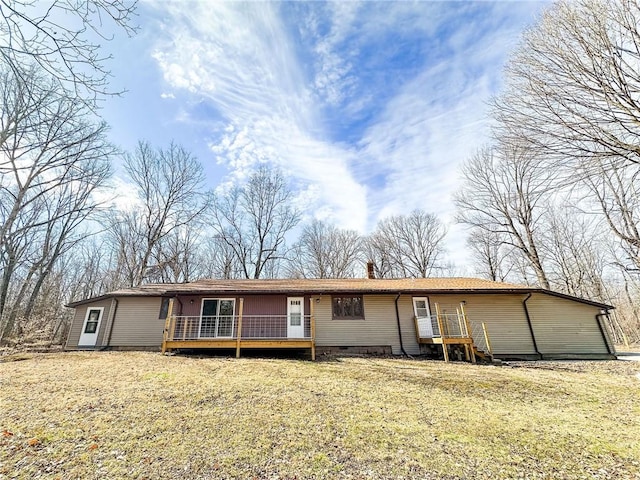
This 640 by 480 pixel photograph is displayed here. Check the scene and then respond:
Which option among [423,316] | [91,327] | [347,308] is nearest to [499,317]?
[423,316]

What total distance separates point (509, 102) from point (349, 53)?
18.0 ft

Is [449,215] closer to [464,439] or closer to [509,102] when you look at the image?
[509,102]

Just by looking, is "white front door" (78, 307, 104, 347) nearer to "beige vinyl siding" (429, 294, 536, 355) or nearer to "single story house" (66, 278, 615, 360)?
"single story house" (66, 278, 615, 360)

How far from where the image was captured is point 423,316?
37.2 ft

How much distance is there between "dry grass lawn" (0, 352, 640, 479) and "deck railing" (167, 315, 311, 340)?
160 inches

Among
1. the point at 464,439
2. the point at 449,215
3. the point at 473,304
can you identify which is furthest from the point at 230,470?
the point at 449,215

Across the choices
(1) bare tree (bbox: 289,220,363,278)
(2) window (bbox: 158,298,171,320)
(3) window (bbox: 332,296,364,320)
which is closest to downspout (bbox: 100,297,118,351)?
(2) window (bbox: 158,298,171,320)

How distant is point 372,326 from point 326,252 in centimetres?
1583

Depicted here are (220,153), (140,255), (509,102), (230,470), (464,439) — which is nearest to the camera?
(230,470)

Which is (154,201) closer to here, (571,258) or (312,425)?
(312,425)

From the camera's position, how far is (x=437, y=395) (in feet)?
17.9

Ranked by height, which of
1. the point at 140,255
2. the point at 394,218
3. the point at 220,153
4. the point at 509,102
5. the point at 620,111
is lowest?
the point at 620,111

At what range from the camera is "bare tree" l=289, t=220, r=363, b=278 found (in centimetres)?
2606

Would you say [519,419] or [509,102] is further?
[509,102]
